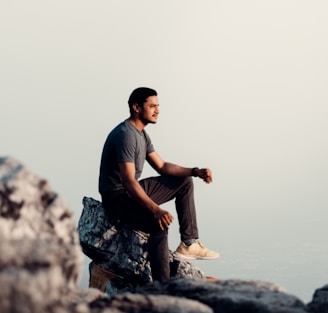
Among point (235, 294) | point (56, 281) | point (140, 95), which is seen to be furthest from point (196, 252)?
point (56, 281)

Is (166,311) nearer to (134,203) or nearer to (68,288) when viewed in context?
(68,288)

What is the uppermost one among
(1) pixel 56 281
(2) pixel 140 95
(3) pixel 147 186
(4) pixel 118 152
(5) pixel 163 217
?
(2) pixel 140 95

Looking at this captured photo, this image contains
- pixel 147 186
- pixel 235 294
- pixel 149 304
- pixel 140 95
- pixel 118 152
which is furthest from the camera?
pixel 147 186

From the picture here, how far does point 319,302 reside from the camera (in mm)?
7047

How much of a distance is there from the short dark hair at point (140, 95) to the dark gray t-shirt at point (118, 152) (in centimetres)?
A: 39

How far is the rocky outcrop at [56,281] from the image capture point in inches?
162

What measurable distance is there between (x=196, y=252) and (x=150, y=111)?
2800 mm

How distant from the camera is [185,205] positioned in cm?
1140

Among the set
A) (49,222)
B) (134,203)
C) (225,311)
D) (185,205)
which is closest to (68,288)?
(49,222)

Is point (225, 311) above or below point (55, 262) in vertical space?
below

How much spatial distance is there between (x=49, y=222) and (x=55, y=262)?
2.86 ft

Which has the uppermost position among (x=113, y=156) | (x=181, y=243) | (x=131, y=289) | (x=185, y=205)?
(x=113, y=156)

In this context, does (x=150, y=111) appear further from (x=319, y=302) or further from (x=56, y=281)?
(x=56, y=281)

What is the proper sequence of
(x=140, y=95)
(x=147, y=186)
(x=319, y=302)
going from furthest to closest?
(x=147, y=186), (x=140, y=95), (x=319, y=302)
